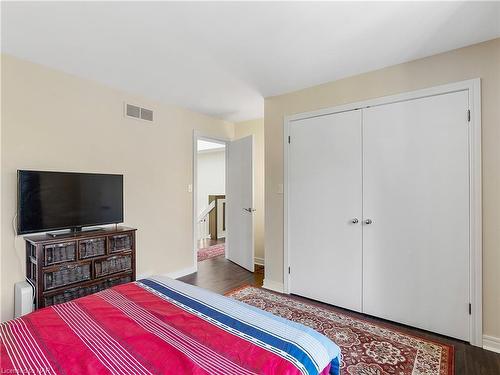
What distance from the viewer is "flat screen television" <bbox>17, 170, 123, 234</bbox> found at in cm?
228

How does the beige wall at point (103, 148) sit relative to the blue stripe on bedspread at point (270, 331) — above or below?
above

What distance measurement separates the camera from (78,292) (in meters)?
2.44

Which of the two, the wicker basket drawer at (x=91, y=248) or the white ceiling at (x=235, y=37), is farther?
the wicker basket drawer at (x=91, y=248)

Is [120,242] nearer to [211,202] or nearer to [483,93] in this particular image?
[483,93]

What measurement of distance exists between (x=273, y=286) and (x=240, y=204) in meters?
1.42

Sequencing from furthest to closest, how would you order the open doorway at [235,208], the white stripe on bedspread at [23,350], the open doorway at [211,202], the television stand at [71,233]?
the open doorway at [211,202]
the open doorway at [235,208]
the television stand at [71,233]
the white stripe on bedspread at [23,350]

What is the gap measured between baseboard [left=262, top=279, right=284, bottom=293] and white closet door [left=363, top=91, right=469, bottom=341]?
3.18ft

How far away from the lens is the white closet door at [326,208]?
2.73 m

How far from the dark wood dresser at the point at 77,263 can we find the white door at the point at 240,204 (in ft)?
5.69

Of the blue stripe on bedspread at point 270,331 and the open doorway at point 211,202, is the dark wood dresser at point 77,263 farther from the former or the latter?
the open doorway at point 211,202

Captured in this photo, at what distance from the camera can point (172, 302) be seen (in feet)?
5.17

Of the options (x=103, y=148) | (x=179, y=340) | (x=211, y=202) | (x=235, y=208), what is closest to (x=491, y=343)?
(x=179, y=340)

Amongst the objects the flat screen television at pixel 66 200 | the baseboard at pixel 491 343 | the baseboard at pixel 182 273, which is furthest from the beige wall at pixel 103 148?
the baseboard at pixel 491 343

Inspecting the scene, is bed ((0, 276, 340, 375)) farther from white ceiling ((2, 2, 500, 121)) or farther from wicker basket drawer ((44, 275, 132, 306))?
white ceiling ((2, 2, 500, 121))
